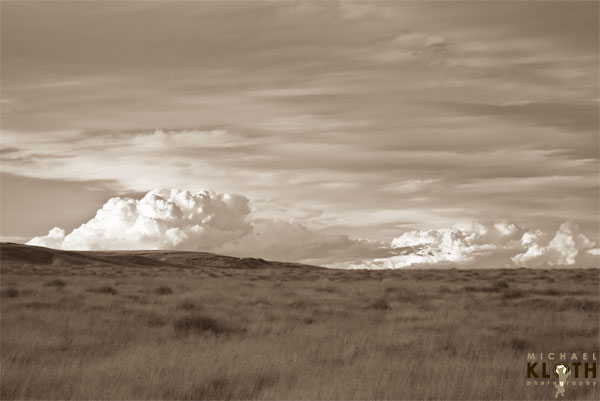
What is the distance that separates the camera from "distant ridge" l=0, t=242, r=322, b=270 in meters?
72.1

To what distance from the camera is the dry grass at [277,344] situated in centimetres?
936

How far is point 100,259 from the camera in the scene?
295 feet

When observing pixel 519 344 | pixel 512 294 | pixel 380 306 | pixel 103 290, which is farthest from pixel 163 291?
pixel 519 344

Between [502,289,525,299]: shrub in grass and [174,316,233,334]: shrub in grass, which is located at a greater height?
[502,289,525,299]: shrub in grass

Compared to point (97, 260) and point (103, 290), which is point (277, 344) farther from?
point (97, 260)

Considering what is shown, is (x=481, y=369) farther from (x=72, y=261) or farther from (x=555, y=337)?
(x=72, y=261)

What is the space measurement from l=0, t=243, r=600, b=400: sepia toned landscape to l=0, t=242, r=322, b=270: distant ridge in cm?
3200

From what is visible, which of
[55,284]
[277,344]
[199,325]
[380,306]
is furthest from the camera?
[55,284]

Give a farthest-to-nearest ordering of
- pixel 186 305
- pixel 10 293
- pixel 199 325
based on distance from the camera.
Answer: pixel 10 293 → pixel 186 305 → pixel 199 325

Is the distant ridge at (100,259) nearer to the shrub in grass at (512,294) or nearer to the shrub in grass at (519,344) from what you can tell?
the shrub in grass at (512,294)

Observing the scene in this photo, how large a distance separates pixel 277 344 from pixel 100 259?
270 feet

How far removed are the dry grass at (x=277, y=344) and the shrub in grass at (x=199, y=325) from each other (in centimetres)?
4

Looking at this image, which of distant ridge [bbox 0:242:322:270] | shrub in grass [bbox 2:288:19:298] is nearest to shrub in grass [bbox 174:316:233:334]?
shrub in grass [bbox 2:288:19:298]

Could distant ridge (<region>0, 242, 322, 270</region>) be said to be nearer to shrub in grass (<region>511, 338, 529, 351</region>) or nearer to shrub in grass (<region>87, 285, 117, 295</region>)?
shrub in grass (<region>87, 285, 117, 295</region>)
